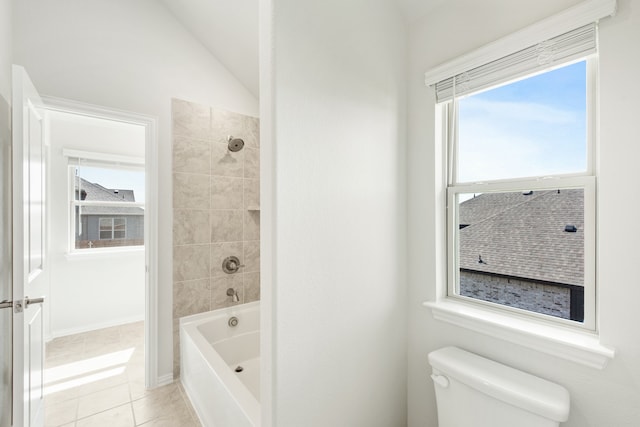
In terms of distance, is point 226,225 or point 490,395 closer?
point 490,395

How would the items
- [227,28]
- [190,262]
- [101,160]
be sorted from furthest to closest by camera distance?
[101,160] → [190,262] → [227,28]

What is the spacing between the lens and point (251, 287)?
8.66ft

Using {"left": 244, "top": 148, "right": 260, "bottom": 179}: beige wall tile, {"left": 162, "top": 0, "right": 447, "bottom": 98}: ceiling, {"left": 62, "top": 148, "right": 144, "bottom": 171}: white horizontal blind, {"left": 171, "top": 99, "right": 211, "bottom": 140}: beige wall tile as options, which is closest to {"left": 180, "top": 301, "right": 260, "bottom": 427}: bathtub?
{"left": 244, "top": 148, "right": 260, "bottom": 179}: beige wall tile

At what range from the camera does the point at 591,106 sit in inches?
40.9

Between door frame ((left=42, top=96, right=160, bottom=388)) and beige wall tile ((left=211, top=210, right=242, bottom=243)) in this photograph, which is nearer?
door frame ((left=42, top=96, right=160, bottom=388))

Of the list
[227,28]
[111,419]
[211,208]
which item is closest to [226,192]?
[211,208]

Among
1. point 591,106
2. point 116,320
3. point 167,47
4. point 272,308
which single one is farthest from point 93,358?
point 591,106

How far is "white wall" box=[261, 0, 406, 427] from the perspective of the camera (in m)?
1.00

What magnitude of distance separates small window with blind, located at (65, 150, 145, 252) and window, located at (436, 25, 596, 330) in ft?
12.7

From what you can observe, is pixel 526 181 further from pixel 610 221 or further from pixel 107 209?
pixel 107 209

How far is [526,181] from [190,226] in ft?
7.63

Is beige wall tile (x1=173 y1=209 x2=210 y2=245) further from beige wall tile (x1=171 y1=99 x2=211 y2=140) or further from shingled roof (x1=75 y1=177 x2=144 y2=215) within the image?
shingled roof (x1=75 y1=177 x2=144 y2=215)

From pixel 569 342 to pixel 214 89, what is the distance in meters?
2.85

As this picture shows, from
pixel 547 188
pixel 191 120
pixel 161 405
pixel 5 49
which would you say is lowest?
pixel 161 405
